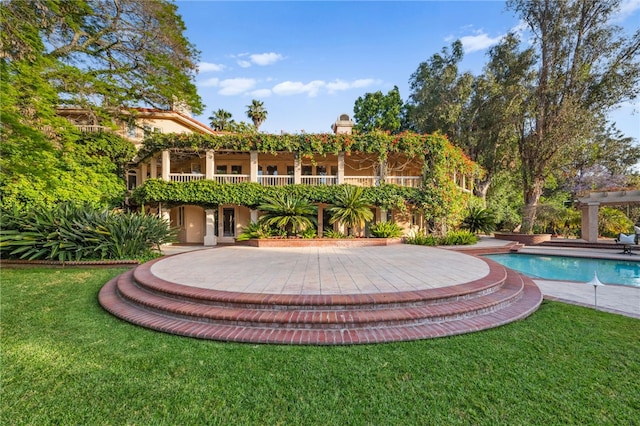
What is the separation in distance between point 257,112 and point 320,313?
3248cm

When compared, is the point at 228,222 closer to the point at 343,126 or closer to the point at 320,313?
the point at 343,126

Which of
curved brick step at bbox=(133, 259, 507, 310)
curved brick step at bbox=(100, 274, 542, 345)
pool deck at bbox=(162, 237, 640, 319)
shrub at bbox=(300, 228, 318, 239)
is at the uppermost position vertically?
shrub at bbox=(300, 228, 318, 239)

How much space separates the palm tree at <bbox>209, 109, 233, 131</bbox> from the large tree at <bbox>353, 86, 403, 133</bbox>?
50.3 ft

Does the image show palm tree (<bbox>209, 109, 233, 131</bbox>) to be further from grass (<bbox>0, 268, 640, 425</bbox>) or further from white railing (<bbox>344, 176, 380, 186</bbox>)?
grass (<bbox>0, 268, 640, 425</bbox>)

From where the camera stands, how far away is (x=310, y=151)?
15.0 metres

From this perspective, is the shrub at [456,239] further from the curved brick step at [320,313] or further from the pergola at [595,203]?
the pergola at [595,203]

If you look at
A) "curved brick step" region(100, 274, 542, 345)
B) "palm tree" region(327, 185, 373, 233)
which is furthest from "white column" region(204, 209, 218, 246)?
"curved brick step" region(100, 274, 542, 345)

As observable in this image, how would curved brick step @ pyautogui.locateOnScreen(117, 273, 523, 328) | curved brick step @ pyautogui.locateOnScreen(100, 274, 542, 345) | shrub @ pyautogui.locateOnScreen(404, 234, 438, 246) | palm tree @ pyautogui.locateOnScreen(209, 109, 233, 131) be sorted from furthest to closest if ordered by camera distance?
palm tree @ pyautogui.locateOnScreen(209, 109, 233, 131) < shrub @ pyautogui.locateOnScreen(404, 234, 438, 246) < curved brick step @ pyautogui.locateOnScreen(117, 273, 523, 328) < curved brick step @ pyautogui.locateOnScreen(100, 274, 542, 345)

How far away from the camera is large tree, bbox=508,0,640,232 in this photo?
14.3 meters

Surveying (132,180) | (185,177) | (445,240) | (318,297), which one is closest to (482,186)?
(445,240)

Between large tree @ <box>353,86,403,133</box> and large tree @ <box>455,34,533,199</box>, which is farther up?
large tree @ <box>353,86,403,133</box>

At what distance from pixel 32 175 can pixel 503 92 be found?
2703 cm

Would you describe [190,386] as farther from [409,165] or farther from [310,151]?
[409,165]

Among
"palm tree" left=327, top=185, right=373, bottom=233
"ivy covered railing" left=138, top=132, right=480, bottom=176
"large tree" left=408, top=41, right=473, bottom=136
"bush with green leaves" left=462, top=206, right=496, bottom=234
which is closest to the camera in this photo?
"palm tree" left=327, top=185, right=373, bottom=233
